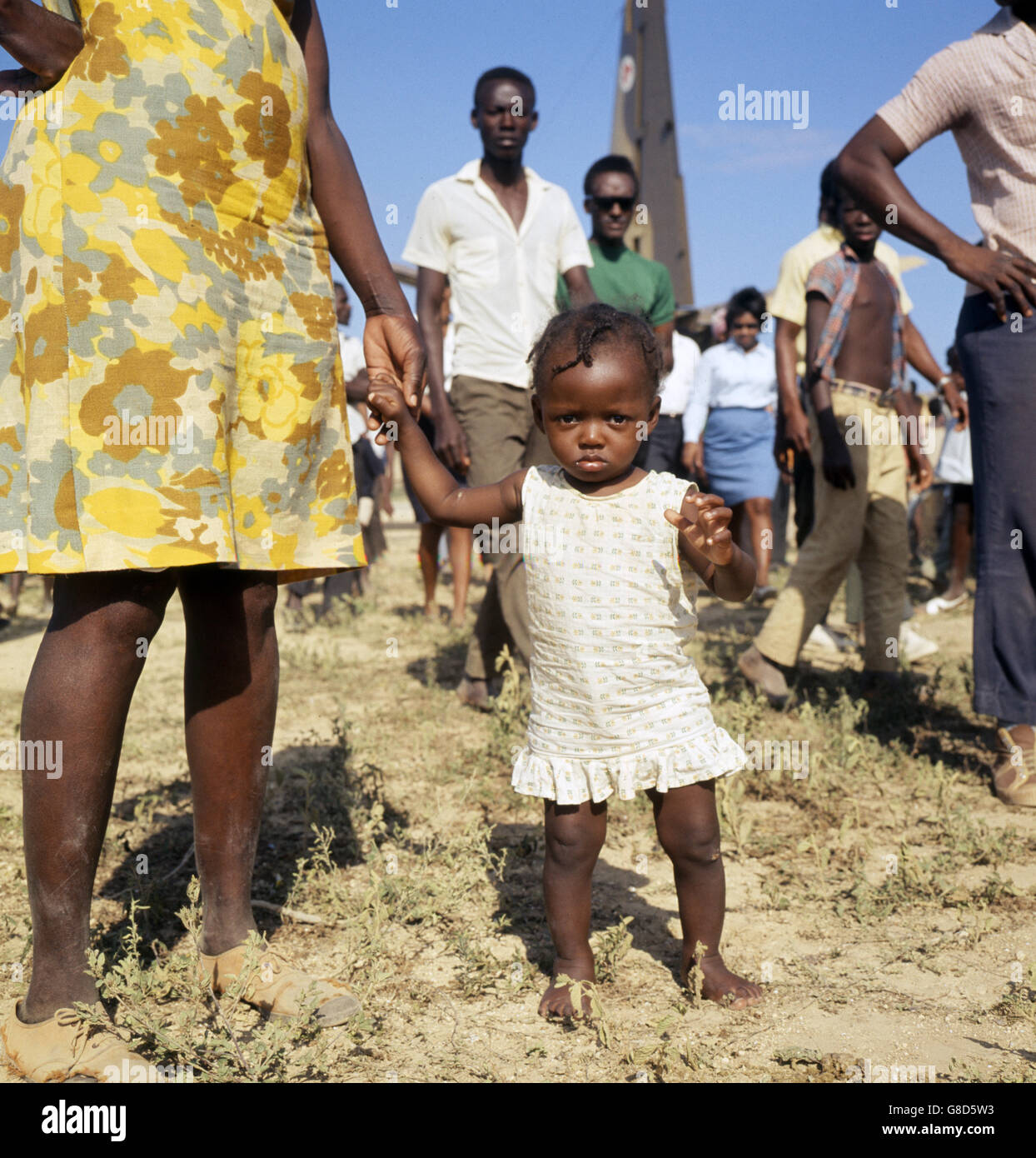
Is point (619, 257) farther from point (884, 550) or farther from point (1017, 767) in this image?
point (1017, 767)

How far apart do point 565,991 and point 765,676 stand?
254cm

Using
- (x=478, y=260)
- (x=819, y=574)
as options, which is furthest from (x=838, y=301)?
(x=478, y=260)

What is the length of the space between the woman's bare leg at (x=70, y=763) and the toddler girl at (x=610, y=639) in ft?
2.07

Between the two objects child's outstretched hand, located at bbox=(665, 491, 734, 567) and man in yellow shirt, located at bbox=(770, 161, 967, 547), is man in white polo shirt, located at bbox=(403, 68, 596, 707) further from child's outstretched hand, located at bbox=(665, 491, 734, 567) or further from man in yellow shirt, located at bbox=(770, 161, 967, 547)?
child's outstretched hand, located at bbox=(665, 491, 734, 567)

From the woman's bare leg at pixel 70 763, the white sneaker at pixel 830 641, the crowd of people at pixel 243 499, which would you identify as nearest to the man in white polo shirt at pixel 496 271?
the crowd of people at pixel 243 499

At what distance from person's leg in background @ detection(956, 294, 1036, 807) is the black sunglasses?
7.03 feet

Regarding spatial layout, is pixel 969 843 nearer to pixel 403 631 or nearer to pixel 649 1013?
pixel 649 1013

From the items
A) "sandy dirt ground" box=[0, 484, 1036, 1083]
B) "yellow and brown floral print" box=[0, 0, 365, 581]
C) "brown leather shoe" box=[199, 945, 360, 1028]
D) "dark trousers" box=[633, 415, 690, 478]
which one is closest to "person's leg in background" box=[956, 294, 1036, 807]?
"sandy dirt ground" box=[0, 484, 1036, 1083]

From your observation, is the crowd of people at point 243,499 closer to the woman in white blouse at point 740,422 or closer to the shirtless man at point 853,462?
the shirtless man at point 853,462

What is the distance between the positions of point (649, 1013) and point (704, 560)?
86 cm

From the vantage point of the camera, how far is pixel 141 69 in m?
1.79

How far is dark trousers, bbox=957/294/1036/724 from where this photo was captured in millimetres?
3334
